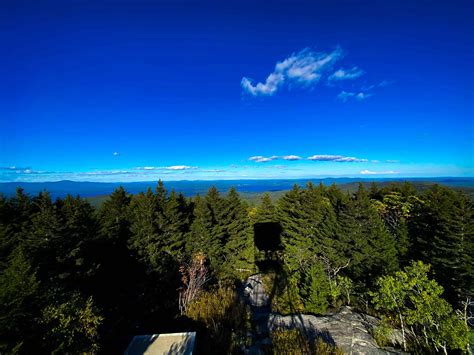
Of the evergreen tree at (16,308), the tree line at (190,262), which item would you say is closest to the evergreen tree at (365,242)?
the tree line at (190,262)

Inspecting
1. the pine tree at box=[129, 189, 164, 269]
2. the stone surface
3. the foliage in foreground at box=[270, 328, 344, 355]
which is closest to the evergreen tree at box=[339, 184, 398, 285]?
the stone surface

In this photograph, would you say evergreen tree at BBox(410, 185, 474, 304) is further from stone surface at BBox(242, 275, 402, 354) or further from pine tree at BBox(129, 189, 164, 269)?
pine tree at BBox(129, 189, 164, 269)

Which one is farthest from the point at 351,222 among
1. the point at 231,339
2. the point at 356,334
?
the point at 231,339

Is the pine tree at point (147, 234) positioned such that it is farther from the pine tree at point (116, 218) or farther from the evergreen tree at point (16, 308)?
the evergreen tree at point (16, 308)

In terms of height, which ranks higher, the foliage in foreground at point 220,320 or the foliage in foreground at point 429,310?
the foliage in foreground at point 429,310

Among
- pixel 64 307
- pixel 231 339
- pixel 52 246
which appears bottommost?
pixel 231 339

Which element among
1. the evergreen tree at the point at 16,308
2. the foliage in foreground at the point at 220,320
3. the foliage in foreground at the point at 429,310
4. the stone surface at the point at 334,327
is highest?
the evergreen tree at the point at 16,308

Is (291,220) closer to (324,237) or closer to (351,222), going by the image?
(324,237)

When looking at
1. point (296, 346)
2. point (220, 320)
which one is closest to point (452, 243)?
point (296, 346)
